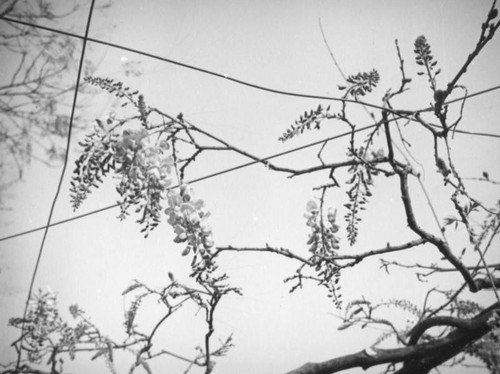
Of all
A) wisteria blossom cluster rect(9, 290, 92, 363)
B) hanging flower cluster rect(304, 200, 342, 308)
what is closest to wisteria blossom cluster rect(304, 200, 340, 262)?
hanging flower cluster rect(304, 200, 342, 308)

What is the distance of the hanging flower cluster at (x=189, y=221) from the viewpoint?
3.56 ft

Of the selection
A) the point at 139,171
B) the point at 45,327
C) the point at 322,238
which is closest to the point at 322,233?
the point at 322,238

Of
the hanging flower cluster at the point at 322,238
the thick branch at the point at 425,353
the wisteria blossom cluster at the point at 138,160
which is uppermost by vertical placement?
the wisteria blossom cluster at the point at 138,160

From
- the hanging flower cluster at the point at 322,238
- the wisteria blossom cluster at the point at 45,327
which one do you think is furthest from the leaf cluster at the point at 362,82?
the wisteria blossom cluster at the point at 45,327

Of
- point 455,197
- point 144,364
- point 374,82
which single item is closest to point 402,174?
point 455,197

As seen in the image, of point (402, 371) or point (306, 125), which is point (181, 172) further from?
point (402, 371)

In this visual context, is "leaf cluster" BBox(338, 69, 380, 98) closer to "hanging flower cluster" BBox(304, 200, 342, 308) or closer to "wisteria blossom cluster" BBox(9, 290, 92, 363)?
"hanging flower cluster" BBox(304, 200, 342, 308)

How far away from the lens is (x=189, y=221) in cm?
110

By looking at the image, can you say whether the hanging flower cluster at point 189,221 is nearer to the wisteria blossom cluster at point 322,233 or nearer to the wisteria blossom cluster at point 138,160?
the wisteria blossom cluster at point 138,160

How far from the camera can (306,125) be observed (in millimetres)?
1314

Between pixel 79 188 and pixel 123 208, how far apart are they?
0.17 metres

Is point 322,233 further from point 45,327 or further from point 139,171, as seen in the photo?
point 45,327

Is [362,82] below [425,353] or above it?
above

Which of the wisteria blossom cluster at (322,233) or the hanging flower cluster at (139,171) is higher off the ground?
the hanging flower cluster at (139,171)
